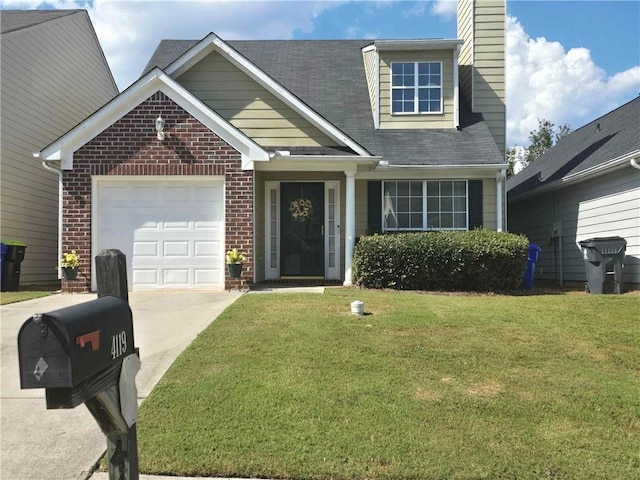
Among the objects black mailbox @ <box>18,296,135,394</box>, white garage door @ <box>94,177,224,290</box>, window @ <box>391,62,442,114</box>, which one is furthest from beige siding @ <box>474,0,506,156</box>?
black mailbox @ <box>18,296,135,394</box>

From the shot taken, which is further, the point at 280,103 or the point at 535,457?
the point at 280,103

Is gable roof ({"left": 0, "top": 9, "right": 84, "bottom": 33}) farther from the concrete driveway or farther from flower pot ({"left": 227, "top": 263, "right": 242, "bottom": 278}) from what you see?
the concrete driveway

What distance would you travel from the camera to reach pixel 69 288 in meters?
10.4

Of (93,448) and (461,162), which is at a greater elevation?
(461,162)

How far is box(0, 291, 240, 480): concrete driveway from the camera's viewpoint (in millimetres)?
3561

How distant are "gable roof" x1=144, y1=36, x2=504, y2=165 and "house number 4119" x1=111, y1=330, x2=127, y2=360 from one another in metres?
10.3

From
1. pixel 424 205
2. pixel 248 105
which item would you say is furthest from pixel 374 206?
pixel 248 105

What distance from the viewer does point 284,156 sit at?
36.2ft

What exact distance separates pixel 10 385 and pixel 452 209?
10.1 meters

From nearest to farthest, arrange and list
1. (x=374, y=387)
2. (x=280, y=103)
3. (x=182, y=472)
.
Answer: (x=182, y=472)
(x=374, y=387)
(x=280, y=103)

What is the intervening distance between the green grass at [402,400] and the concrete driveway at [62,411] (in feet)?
1.07

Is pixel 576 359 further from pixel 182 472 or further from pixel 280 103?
pixel 280 103

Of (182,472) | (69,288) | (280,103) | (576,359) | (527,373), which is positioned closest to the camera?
(182,472)

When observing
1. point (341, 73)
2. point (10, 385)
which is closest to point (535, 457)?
point (10, 385)
